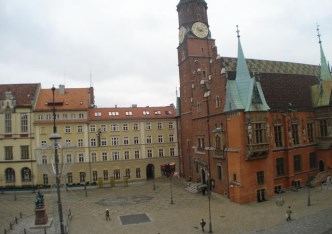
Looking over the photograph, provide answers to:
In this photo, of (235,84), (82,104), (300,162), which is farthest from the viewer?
(82,104)

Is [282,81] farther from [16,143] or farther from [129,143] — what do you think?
[16,143]

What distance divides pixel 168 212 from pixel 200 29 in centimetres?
3086

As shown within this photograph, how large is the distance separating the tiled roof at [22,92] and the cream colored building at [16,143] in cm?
24

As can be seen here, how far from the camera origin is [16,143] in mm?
56562

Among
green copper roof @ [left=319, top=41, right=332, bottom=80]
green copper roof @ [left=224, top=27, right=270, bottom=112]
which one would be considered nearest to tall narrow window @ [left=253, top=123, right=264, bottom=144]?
green copper roof @ [left=224, top=27, right=270, bottom=112]

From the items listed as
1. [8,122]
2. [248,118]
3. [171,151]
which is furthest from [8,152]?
[248,118]

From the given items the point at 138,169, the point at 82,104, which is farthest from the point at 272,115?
the point at 82,104

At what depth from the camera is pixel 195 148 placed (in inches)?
2069

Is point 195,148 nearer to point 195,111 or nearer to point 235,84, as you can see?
point 195,111

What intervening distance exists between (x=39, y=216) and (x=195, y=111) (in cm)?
2721

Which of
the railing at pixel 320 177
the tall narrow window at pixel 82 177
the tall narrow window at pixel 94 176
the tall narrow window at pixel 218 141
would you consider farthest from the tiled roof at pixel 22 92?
the railing at pixel 320 177

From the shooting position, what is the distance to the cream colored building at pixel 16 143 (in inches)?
2215

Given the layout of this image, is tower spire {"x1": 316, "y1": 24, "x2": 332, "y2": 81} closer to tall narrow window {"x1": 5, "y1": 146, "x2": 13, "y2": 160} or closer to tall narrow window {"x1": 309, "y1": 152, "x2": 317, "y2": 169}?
tall narrow window {"x1": 309, "y1": 152, "x2": 317, "y2": 169}

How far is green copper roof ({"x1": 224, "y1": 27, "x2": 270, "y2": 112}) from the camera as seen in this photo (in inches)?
1558
